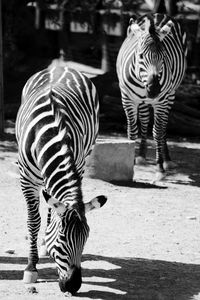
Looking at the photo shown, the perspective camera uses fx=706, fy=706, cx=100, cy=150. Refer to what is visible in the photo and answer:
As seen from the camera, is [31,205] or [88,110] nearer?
[31,205]

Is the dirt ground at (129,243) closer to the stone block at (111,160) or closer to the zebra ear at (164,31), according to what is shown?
the stone block at (111,160)

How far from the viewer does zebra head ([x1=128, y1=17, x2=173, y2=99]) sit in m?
9.52

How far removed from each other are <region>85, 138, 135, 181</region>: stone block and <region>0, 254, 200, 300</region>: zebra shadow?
3007mm

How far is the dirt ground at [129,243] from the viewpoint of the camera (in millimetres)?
5617

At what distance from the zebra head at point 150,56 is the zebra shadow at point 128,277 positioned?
3599mm

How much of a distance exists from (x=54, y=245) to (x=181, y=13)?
13.5 metres

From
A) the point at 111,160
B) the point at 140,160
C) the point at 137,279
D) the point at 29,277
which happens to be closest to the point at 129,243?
the point at 137,279

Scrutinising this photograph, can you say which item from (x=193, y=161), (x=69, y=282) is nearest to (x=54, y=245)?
(x=69, y=282)

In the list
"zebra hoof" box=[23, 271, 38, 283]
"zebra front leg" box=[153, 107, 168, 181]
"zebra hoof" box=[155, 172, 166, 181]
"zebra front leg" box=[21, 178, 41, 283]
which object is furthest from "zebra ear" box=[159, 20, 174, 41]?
"zebra hoof" box=[23, 271, 38, 283]

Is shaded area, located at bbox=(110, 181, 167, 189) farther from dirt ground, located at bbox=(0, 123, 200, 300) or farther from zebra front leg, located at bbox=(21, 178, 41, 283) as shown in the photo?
zebra front leg, located at bbox=(21, 178, 41, 283)

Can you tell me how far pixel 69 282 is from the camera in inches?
196

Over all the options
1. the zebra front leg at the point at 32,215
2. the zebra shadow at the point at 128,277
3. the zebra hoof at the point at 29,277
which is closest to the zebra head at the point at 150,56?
the zebra shadow at the point at 128,277

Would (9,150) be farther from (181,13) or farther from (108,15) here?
(181,13)

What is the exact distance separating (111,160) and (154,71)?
52.6 inches
